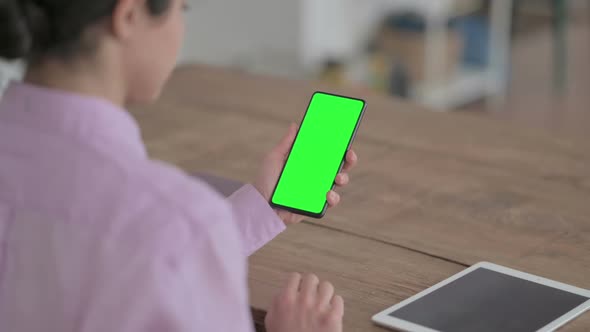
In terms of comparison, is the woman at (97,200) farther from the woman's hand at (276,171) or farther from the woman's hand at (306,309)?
the woman's hand at (276,171)

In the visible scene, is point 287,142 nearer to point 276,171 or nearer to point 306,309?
point 276,171

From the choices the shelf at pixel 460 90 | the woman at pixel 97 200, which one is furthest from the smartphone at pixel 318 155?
the shelf at pixel 460 90

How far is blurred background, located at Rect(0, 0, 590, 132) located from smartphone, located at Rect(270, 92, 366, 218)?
2.28 metres

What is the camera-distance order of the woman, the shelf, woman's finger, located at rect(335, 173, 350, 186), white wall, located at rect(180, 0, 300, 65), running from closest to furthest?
the woman, woman's finger, located at rect(335, 173, 350, 186), white wall, located at rect(180, 0, 300, 65), the shelf

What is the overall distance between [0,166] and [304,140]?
1.72 ft

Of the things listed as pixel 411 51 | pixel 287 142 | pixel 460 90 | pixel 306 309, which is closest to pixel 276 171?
pixel 287 142

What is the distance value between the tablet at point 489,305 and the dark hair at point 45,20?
0.51 m

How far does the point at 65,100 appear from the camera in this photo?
0.96 metres

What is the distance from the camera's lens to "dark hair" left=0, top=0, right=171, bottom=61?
924 millimetres

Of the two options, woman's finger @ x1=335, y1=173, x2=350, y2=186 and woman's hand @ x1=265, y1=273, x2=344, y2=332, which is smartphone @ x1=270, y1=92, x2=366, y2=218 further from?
woman's hand @ x1=265, y1=273, x2=344, y2=332

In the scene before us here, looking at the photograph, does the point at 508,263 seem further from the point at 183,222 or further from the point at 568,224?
the point at 183,222

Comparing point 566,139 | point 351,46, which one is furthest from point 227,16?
point 566,139

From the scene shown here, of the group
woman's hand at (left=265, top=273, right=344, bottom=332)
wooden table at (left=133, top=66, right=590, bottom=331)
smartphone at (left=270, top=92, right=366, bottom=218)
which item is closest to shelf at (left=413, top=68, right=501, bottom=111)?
wooden table at (left=133, top=66, right=590, bottom=331)

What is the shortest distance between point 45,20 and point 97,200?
0.54 feet
